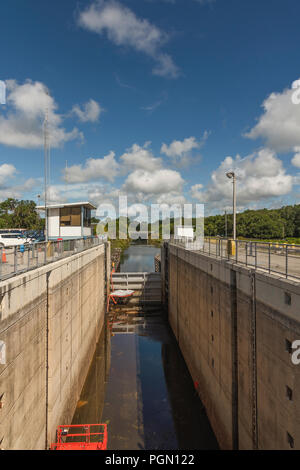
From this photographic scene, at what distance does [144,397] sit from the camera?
15.5 metres

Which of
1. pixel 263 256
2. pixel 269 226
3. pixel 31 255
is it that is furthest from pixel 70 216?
pixel 269 226

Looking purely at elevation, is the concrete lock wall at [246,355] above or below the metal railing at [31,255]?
below

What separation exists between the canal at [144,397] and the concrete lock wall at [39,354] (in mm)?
1651

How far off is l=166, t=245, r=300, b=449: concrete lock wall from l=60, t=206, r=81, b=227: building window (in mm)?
14206

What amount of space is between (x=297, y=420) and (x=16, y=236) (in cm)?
2369

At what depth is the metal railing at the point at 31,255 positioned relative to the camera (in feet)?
26.6

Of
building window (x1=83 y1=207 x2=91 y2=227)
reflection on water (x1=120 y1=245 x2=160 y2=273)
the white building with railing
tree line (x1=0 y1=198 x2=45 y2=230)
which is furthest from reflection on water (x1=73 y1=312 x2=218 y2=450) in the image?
tree line (x1=0 y1=198 x2=45 y2=230)

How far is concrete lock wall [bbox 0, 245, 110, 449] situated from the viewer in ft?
22.7

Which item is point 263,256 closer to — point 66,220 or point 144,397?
point 144,397

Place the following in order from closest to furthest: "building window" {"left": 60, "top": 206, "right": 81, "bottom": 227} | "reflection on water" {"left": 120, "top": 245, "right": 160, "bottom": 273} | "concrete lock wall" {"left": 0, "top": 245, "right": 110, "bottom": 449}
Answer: "concrete lock wall" {"left": 0, "top": 245, "right": 110, "bottom": 449}, "building window" {"left": 60, "top": 206, "right": 81, "bottom": 227}, "reflection on water" {"left": 120, "top": 245, "right": 160, "bottom": 273}

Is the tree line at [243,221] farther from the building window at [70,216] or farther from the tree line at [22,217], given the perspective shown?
the building window at [70,216]

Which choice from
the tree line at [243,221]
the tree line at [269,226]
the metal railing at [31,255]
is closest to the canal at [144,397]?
the metal railing at [31,255]

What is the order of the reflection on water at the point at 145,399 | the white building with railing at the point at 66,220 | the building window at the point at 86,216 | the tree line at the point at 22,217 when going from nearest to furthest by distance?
the reflection on water at the point at 145,399
the white building with railing at the point at 66,220
the building window at the point at 86,216
the tree line at the point at 22,217

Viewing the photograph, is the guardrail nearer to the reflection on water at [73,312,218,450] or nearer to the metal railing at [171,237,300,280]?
the reflection on water at [73,312,218,450]
